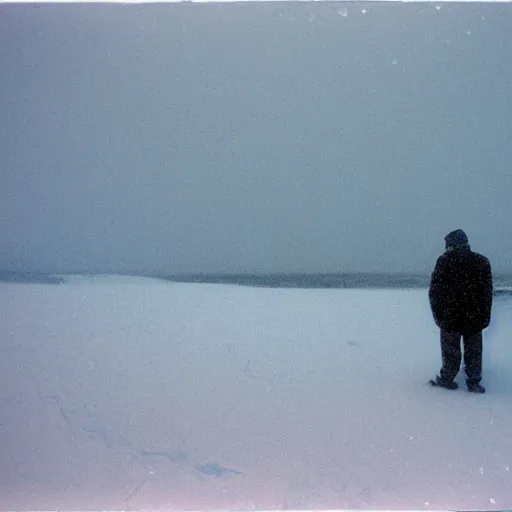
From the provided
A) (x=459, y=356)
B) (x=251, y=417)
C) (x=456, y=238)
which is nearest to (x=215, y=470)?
(x=251, y=417)

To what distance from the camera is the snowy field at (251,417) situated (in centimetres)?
210

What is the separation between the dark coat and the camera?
2.94m

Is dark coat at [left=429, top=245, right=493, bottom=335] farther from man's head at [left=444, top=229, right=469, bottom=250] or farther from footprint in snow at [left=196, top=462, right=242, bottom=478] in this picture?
footprint in snow at [left=196, top=462, right=242, bottom=478]

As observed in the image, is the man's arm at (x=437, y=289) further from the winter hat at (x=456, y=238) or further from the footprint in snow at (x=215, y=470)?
the footprint in snow at (x=215, y=470)

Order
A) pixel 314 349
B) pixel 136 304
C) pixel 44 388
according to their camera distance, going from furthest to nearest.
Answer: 1. pixel 136 304
2. pixel 314 349
3. pixel 44 388

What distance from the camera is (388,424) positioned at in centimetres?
258

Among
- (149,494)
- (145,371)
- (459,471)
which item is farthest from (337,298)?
(149,494)

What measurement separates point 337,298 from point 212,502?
13.0 feet

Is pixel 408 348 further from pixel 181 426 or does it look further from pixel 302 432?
pixel 181 426

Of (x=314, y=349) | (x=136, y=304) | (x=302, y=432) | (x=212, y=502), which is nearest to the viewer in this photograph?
(x=212, y=502)

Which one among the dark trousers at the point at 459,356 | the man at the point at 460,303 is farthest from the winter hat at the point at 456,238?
the dark trousers at the point at 459,356

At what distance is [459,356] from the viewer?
3047 mm

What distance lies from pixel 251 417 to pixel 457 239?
5.27 ft

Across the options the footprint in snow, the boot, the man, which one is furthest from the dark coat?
the footprint in snow
